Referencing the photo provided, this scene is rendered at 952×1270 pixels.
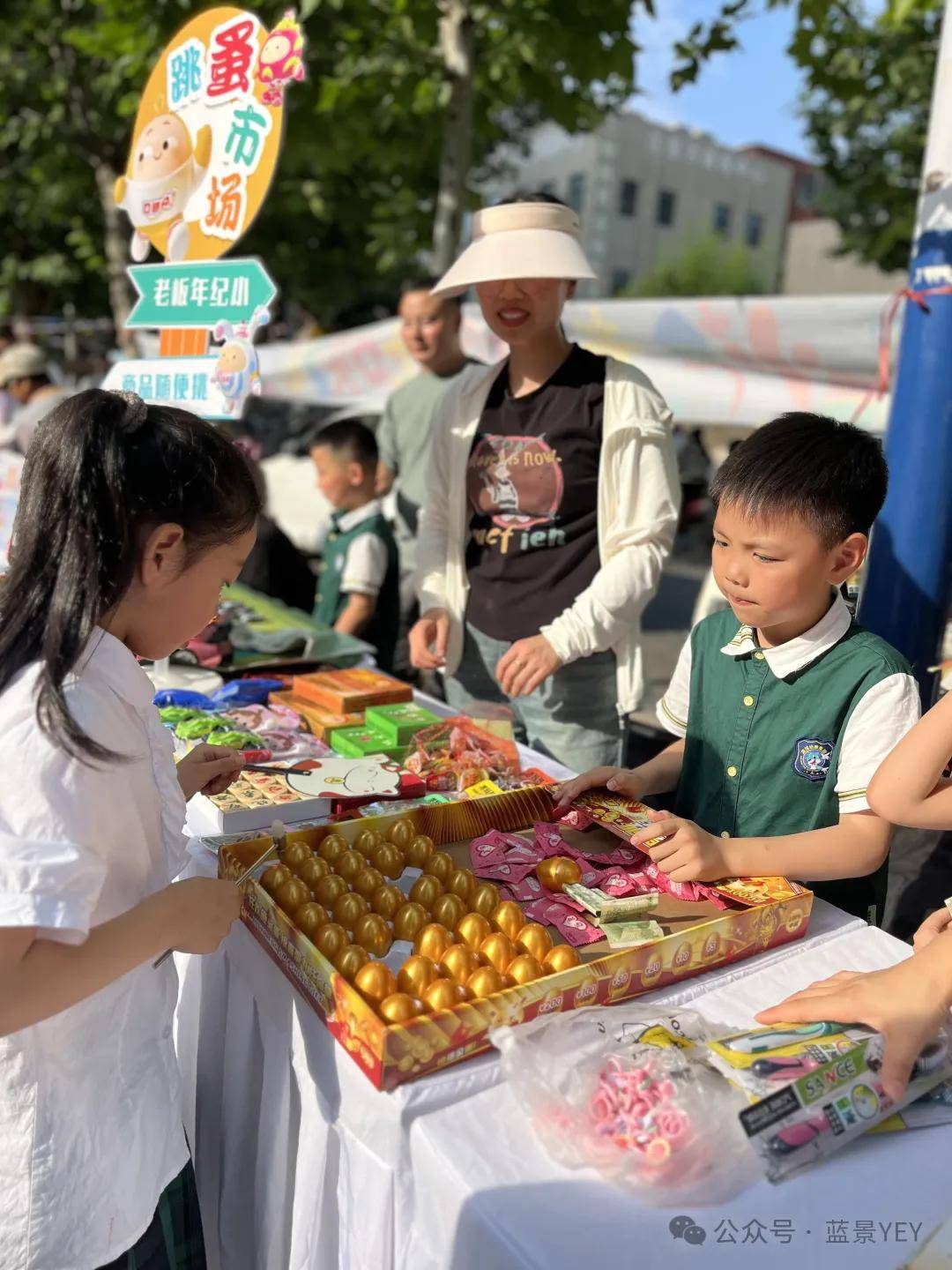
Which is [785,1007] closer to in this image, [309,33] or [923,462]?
[923,462]

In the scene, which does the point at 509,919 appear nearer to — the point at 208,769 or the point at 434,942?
the point at 434,942

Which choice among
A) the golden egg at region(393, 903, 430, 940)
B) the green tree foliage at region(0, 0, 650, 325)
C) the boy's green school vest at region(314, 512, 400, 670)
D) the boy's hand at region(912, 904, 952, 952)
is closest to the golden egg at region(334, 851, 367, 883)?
the golden egg at region(393, 903, 430, 940)

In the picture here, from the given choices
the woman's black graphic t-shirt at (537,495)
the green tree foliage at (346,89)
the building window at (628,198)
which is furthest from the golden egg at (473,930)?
the building window at (628,198)

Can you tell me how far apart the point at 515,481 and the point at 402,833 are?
1127 mm

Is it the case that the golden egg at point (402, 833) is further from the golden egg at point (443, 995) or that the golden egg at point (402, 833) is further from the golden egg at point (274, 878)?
the golden egg at point (443, 995)

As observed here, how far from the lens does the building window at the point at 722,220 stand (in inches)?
1678

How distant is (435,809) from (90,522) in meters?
0.78

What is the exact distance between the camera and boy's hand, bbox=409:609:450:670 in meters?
2.46

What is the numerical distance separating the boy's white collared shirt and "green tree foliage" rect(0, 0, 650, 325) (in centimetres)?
354

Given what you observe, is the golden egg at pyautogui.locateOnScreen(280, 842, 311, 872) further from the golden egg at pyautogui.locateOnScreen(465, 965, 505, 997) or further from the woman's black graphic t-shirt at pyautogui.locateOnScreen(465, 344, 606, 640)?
the woman's black graphic t-shirt at pyautogui.locateOnScreen(465, 344, 606, 640)

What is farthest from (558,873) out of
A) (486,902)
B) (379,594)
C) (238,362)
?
(379,594)

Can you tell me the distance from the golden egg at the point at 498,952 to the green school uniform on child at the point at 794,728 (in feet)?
1.92

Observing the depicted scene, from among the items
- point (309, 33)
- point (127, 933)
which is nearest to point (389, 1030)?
point (127, 933)

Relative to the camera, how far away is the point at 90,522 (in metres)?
0.96
